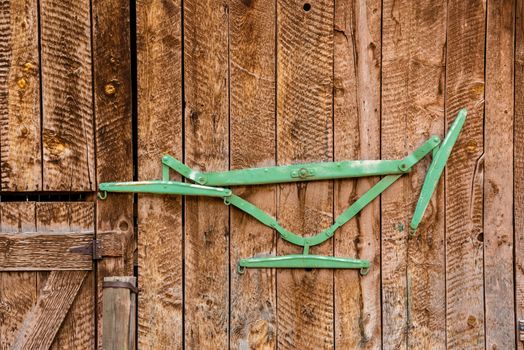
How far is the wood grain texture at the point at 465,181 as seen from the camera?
2.17 m

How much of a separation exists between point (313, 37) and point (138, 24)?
0.63m

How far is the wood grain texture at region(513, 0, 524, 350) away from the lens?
2.19 m

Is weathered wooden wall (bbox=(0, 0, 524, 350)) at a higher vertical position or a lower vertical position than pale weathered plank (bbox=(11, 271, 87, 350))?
higher

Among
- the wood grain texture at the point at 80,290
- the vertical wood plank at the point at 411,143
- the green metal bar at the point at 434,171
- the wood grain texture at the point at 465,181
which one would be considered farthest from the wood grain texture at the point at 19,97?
the wood grain texture at the point at 465,181

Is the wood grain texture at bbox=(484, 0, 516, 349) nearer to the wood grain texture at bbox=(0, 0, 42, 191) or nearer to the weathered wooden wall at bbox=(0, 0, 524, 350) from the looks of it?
the weathered wooden wall at bbox=(0, 0, 524, 350)

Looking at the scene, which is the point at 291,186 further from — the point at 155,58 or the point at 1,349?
the point at 1,349

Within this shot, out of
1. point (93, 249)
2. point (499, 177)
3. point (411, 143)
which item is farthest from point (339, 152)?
point (93, 249)

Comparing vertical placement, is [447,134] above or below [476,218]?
above

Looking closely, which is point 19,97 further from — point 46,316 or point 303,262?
point 303,262

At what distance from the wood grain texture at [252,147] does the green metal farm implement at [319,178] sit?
36 mm

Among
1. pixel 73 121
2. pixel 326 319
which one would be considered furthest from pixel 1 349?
pixel 326 319

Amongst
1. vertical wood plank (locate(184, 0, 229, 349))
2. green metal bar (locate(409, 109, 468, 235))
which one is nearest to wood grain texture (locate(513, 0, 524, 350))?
green metal bar (locate(409, 109, 468, 235))

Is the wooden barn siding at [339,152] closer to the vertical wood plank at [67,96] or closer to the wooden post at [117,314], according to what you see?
the wooden post at [117,314]

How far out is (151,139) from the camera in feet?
7.02
